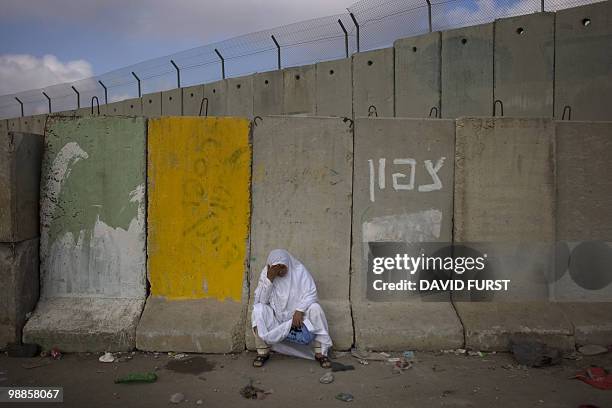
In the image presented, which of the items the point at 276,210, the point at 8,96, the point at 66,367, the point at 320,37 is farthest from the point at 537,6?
the point at 8,96

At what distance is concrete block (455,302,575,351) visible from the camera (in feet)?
14.5

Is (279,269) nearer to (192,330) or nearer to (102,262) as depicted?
(192,330)

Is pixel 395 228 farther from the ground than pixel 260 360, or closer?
farther from the ground

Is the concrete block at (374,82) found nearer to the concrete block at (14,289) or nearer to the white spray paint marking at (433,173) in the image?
the white spray paint marking at (433,173)

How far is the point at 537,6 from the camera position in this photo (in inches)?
322

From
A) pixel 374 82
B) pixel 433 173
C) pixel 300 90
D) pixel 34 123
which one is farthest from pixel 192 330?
pixel 34 123

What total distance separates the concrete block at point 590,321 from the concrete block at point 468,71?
4.65 meters

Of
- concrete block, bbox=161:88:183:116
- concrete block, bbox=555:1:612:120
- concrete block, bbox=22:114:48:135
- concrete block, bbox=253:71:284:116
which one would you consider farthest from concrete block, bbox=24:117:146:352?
concrete block, bbox=22:114:48:135

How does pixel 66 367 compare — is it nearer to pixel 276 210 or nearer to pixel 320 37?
pixel 276 210

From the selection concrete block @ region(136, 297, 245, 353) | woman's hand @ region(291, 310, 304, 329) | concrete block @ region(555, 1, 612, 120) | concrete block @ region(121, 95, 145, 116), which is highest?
concrete block @ region(121, 95, 145, 116)

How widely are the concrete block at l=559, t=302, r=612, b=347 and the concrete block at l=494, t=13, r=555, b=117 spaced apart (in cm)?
424

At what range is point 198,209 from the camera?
4.76m

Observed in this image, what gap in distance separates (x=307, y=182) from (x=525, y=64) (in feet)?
17.9

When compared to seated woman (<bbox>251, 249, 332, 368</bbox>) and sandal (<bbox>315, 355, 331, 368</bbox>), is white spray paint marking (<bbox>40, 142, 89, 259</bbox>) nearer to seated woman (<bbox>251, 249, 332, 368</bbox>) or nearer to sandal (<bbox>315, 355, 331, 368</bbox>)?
seated woman (<bbox>251, 249, 332, 368</bbox>)
